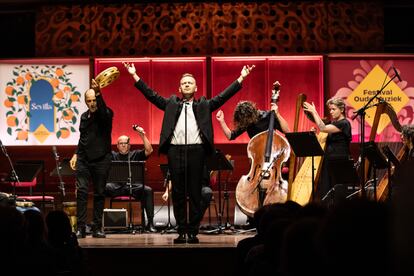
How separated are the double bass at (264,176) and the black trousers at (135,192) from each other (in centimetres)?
235

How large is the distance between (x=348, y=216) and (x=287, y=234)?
513 mm

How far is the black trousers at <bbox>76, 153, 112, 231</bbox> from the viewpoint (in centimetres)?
804

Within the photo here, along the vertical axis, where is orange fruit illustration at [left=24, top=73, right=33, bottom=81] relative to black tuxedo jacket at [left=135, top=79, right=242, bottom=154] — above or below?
above

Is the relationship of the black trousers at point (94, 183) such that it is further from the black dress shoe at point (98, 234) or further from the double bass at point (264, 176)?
the double bass at point (264, 176)

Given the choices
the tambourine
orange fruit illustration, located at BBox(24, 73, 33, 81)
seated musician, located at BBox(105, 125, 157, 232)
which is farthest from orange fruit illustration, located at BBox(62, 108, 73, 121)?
the tambourine

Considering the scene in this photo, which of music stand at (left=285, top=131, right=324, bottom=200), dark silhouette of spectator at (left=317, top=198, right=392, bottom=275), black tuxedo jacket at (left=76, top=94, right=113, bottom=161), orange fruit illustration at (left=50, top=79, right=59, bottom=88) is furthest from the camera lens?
orange fruit illustration at (left=50, top=79, right=59, bottom=88)

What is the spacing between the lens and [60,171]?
31.5ft

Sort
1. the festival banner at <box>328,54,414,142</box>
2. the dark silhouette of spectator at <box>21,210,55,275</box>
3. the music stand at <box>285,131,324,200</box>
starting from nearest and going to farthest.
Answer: the dark silhouette of spectator at <box>21,210,55,275</box> < the music stand at <box>285,131,324,200</box> < the festival banner at <box>328,54,414,142</box>

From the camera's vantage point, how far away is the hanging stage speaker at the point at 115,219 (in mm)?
9273

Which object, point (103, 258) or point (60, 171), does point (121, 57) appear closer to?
point (60, 171)

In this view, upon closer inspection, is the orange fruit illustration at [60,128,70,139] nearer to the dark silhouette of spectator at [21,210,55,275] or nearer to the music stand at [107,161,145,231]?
the music stand at [107,161,145,231]

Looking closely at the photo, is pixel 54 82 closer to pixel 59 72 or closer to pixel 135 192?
pixel 59 72

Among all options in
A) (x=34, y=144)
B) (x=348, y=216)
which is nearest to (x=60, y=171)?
(x=34, y=144)

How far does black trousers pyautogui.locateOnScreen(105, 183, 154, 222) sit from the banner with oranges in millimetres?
2343
